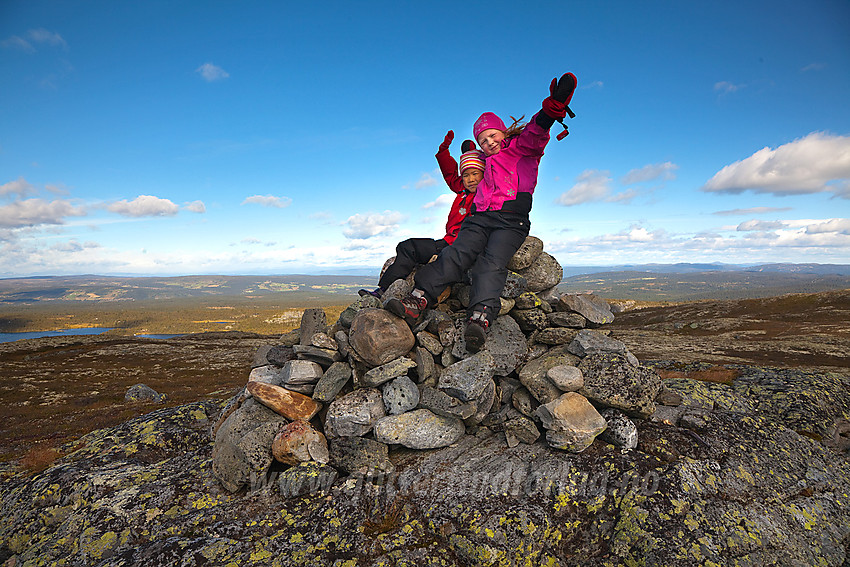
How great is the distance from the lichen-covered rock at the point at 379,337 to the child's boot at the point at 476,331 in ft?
4.21

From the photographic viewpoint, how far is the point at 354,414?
7137 mm

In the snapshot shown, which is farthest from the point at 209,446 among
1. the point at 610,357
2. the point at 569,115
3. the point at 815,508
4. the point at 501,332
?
the point at 815,508

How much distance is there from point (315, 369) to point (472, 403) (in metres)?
3.41

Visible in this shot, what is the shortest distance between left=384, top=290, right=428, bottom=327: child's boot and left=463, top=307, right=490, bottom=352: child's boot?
1.14 m

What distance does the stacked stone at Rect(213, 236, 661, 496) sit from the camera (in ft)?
22.1

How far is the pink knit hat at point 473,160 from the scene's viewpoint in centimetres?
855

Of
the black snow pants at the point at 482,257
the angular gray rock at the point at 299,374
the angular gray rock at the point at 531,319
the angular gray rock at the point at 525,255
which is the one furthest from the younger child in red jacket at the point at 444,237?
the angular gray rock at the point at 531,319

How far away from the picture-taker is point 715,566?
15.3ft

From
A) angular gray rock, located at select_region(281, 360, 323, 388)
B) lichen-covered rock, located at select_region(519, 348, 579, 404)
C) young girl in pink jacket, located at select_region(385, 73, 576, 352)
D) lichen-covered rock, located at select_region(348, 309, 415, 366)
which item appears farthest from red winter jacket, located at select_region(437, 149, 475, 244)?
angular gray rock, located at select_region(281, 360, 323, 388)

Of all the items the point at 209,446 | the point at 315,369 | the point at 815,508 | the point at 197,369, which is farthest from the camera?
the point at 197,369

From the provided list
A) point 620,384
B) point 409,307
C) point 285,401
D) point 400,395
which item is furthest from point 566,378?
point 285,401

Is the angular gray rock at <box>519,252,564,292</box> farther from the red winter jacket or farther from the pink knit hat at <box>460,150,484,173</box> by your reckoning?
the pink knit hat at <box>460,150,484,173</box>

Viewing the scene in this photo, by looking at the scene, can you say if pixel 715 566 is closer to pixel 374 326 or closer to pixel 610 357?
pixel 610 357

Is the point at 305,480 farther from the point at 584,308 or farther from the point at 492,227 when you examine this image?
the point at 584,308
